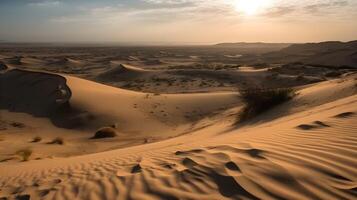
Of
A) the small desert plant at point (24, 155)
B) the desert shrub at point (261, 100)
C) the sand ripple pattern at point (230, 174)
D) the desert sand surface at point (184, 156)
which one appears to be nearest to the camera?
the sand ripple pattern at point (230, 174)

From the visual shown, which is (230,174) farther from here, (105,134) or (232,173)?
(105,134)

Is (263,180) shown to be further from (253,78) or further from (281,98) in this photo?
(253,78)

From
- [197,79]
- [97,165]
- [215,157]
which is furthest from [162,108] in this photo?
[197,79]

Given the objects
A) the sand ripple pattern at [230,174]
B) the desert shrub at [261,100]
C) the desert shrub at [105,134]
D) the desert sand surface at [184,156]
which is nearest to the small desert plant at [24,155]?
the desert sand surface at [184,156]

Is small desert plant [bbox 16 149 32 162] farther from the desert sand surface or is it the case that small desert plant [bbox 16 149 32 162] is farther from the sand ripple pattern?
the sand ripple pattern

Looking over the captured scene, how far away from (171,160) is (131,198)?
1.51m

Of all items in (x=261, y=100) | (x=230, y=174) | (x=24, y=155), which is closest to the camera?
(x=230, y=174)

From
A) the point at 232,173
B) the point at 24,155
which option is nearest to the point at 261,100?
the point at 24,155

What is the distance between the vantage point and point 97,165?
5977 mm

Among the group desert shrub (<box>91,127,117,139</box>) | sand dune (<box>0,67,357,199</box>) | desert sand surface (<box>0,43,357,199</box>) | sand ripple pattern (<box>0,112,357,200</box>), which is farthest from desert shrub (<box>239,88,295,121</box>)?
sand ripple pattern (<box>0,112,357,200</box>)

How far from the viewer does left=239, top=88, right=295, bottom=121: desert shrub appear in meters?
12.2

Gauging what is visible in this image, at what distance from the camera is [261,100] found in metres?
12.5

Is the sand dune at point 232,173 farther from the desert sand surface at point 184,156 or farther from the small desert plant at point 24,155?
the small desert plant at point 24,155

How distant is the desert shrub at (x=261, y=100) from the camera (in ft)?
40.0
